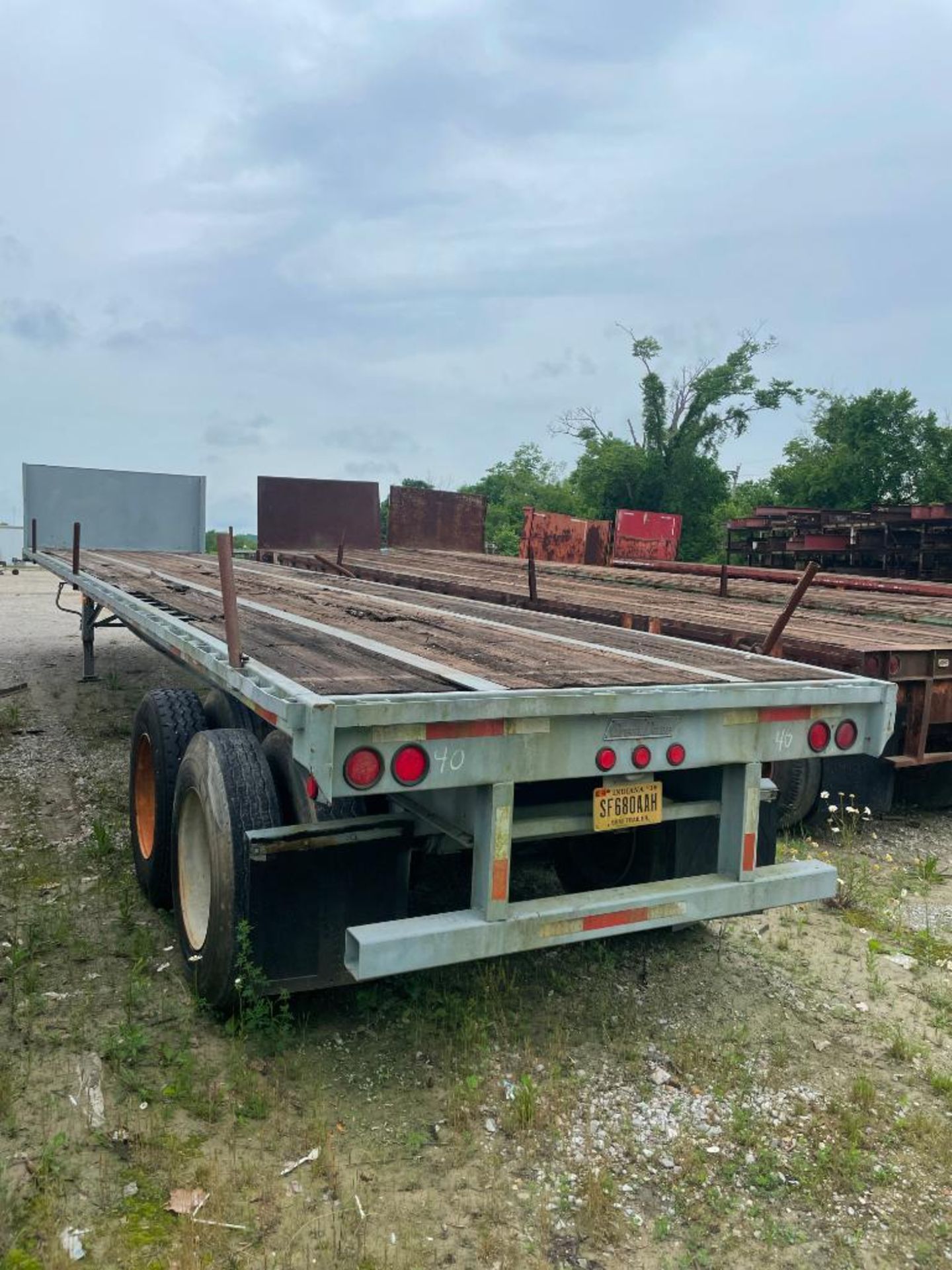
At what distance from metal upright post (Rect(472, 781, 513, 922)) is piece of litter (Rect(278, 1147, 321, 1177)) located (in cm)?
87

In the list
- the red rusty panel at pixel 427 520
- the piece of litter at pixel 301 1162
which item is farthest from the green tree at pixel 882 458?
the piece of litter at pixel 301 1162

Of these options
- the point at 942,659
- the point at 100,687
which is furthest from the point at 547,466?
the point at 942,659

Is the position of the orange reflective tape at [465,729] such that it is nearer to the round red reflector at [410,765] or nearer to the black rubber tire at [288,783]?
the round red reflector at [410,765]

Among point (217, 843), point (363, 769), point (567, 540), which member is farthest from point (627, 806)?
point (567, 540)

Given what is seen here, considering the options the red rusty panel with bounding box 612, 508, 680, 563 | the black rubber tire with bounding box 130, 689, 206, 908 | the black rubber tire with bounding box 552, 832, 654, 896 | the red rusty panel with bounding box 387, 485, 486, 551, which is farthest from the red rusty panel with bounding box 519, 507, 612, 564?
the black rubber tire with bounding box 552, 832, 654, 896

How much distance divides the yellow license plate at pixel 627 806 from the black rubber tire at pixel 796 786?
2986mm

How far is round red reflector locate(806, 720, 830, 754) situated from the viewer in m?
3.80

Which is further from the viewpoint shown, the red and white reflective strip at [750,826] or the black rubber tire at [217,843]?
the red and white reflective strip at [750,826]

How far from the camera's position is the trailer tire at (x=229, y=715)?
4.54 m

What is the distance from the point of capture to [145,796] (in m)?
5.03

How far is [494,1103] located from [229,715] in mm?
2196

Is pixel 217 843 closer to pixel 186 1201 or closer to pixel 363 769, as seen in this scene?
pixel 363 769

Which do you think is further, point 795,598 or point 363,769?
point 795,598

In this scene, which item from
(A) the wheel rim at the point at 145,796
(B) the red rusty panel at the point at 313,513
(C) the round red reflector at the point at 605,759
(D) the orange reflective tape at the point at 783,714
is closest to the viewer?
(C) the round red reflector at the point at 605,759
